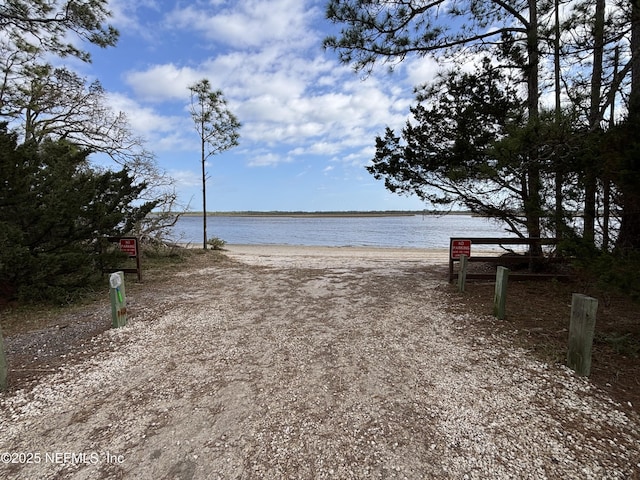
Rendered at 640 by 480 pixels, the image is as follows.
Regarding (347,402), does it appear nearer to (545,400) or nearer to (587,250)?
(545,400)

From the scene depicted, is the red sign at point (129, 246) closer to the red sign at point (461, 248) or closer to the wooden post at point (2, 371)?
the wooden post at point (2, 371)

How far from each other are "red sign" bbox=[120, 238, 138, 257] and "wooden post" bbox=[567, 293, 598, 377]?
300 inches

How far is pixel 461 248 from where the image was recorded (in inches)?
251

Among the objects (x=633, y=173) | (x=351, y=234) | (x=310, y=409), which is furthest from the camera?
(x=351, y=234)

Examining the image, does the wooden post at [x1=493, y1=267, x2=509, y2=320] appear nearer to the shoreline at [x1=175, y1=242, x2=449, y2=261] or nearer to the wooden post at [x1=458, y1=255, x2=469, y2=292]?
the wooden post at [x1=458, y1=255, x2=469, y2=292]

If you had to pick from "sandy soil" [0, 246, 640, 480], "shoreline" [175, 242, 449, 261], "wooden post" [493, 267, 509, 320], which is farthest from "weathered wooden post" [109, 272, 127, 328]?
"shoreline" [175, 242, 449, 261]

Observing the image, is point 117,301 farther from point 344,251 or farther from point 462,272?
point 344,251

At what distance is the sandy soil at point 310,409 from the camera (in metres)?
1.99

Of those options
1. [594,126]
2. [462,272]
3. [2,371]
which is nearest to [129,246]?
[2,371]

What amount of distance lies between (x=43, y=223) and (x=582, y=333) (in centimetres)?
724

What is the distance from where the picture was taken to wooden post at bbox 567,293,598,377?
9.50 feet

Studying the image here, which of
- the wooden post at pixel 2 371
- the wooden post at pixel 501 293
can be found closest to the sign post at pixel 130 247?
the wooden post at pixel 2 371

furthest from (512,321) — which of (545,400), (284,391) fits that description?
(284,391)

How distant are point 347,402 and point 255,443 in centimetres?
80
